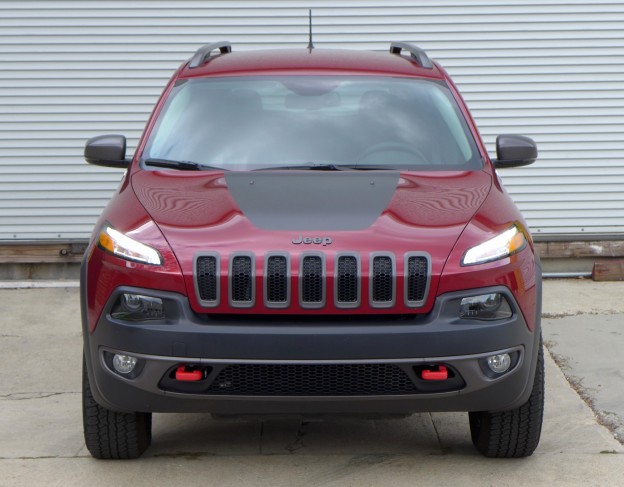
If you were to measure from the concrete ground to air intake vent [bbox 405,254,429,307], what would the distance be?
0.86m

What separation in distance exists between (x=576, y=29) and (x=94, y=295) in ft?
19.9

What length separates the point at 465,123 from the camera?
18.8 feet

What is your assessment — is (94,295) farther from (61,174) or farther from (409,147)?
(61,174)

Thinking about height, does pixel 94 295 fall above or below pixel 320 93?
below

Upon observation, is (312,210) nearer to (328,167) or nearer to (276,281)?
(276,281)

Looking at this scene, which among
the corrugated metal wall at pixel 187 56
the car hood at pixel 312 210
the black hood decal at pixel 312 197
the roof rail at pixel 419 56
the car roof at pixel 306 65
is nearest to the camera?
the car hood at pixel 312 210

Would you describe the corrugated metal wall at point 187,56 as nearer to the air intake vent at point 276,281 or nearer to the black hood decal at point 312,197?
the black hood decal at point 312,197

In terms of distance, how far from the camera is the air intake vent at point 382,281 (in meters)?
4.49

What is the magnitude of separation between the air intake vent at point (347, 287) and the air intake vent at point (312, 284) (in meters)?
0.06

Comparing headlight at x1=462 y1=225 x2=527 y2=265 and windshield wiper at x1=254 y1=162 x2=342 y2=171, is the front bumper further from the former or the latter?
windshield wiper at x1=254 y1=162 x2=342 y2=171

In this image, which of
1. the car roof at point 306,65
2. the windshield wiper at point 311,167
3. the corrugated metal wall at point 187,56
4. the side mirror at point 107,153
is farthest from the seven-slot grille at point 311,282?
the corrugated metal wall at point 187,56

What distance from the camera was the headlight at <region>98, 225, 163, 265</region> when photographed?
4609 millimetres

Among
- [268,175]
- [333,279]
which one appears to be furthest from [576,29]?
[333,279]

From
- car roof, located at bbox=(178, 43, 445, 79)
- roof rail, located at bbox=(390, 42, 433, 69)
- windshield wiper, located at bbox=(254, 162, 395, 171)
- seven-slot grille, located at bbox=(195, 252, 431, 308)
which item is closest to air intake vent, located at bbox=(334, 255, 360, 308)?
seven-slot grille, located at bbox=(195, 252, 431, 308)
